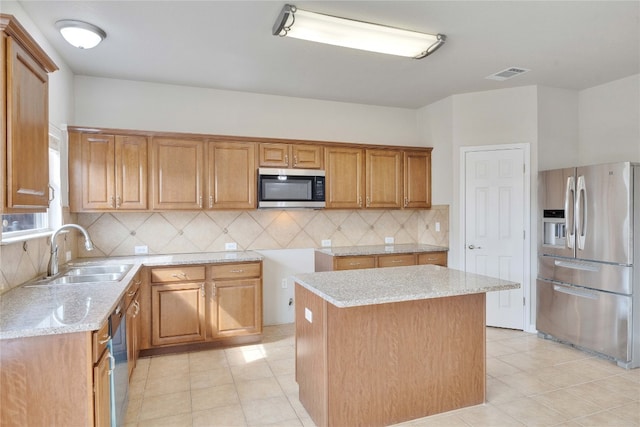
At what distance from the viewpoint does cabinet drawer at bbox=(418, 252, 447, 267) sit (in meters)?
4.43

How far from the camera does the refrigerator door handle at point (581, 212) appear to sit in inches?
136

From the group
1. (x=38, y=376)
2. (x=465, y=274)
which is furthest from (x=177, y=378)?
(x=465, y=274)

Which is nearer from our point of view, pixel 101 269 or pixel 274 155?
pixel 101 269

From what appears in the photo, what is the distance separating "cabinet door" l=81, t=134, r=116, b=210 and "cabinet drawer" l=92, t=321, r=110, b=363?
2.03 meters

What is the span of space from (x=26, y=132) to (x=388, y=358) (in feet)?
7.60

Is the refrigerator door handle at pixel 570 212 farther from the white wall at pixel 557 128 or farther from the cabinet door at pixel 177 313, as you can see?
the cabinet door at pixel 177 313

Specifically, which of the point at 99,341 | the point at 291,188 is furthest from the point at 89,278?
the point at 291,188

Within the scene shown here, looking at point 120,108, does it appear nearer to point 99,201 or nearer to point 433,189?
point 99,201

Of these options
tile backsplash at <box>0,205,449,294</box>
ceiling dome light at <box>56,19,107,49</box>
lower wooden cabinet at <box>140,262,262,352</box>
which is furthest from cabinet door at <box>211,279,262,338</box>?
ceiling dome light at <box>56,19,107,49</box>

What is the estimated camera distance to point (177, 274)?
3467mm

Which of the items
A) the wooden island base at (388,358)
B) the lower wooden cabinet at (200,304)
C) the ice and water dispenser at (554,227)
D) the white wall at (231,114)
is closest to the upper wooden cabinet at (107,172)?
the white wall at (231,114)

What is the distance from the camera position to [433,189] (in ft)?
15.7

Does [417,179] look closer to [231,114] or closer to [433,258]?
[433,258]

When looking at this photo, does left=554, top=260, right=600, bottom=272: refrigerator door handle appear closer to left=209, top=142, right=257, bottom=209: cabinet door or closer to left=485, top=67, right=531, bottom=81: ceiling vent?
left=485, top=67, right=531, bottom=81: ceiling vent
